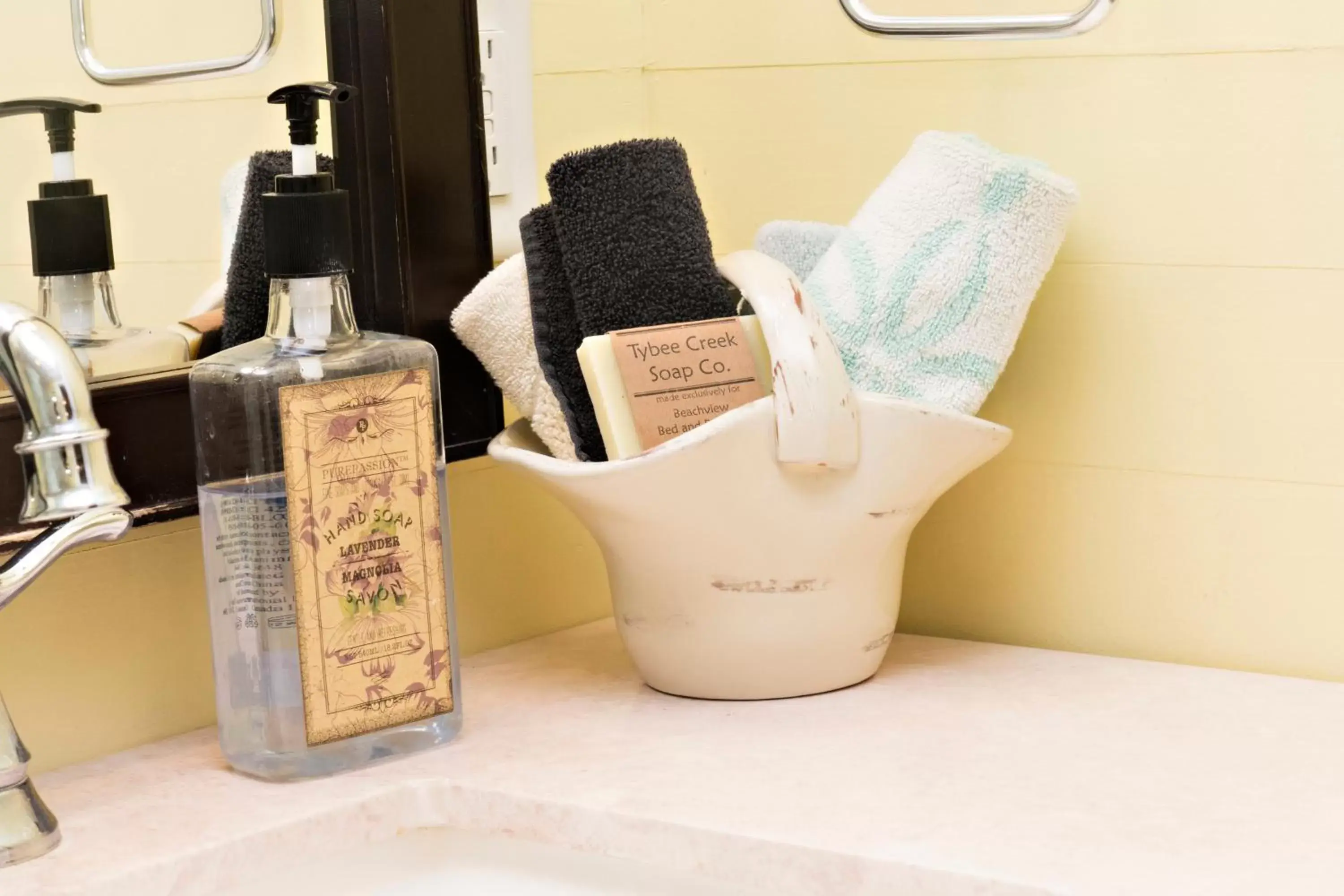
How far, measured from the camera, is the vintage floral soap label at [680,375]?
0.77 metres

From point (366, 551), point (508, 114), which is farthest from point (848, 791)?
point (508, 114)

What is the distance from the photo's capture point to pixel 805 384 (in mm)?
730

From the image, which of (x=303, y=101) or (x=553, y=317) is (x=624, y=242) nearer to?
(x=553, y=317)

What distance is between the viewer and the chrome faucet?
0.59m

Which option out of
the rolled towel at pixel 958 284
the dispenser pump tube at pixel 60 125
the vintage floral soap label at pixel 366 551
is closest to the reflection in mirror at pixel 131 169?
the dispenser pump tube at pixel 60 125

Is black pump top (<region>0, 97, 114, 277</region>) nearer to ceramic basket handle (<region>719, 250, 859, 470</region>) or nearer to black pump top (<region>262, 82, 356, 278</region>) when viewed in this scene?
black pump top (<region>262, 82, 356, 278</region>)

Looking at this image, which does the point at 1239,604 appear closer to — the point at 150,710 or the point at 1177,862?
the point at 1177,862

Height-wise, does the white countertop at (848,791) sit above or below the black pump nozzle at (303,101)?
below

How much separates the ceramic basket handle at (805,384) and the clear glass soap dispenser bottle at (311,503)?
166 millimetres

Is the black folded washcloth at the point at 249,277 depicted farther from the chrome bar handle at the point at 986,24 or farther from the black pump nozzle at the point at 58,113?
the chrome bar handle at the point at 986,24

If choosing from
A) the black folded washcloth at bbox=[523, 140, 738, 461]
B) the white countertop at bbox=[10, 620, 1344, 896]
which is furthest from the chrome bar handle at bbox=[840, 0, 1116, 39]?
the white countertop at bbox=[10, 620, 1344, 896]

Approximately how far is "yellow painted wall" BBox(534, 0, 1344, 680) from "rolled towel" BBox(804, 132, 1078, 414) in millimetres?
71

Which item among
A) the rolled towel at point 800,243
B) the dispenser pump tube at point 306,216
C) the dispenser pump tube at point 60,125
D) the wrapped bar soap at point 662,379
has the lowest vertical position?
the wrapped bar soap at point 662,379

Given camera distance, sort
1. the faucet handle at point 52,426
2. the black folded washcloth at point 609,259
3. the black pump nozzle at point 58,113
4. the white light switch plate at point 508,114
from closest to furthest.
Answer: the faucet handle at point 52,426
the black pump nozzle at point 58,113
the black folded washcloth at point 609,259
the white light switch plate at point 508,114
